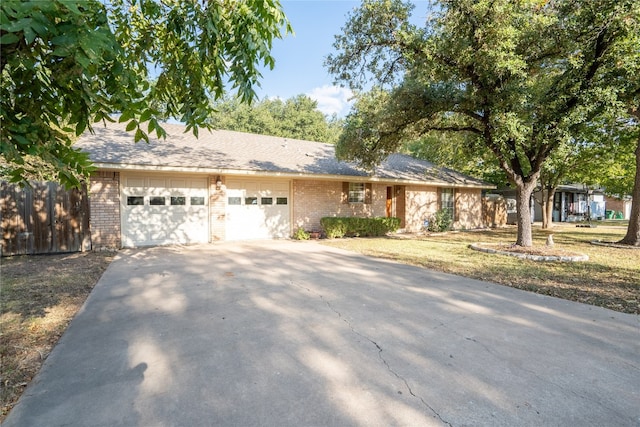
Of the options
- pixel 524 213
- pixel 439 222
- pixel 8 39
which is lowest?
pixel 439 222

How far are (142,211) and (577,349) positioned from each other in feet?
35.7

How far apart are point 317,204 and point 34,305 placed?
10.1m

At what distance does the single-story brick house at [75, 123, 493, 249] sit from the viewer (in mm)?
10086

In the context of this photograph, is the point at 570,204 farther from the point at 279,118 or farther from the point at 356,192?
the point at 279,118

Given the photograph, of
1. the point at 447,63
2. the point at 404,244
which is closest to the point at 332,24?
the point at 447,63

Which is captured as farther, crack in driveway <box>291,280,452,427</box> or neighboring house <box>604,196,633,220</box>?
neighboring house <box>604,196,633,220</box>

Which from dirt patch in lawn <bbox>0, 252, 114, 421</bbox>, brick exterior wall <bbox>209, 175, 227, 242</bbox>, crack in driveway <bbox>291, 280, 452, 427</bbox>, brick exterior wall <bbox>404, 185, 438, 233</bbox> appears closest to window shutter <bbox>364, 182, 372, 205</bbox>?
brick exterior wall <bbox>404, 185, 438, 233</bbox>

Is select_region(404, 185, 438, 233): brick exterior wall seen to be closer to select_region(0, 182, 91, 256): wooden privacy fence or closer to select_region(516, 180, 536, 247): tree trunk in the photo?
select_region(516, 180, 536, 247): tree trunk

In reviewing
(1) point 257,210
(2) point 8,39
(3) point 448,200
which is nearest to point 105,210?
(1) point 257,210

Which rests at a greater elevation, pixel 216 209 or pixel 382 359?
pixel 216 209

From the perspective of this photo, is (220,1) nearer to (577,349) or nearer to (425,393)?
(425,393)

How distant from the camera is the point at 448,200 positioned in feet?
60.0

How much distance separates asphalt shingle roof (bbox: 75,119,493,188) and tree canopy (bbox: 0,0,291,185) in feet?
23.8

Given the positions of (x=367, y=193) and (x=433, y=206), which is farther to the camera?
(x=433, y=206)
